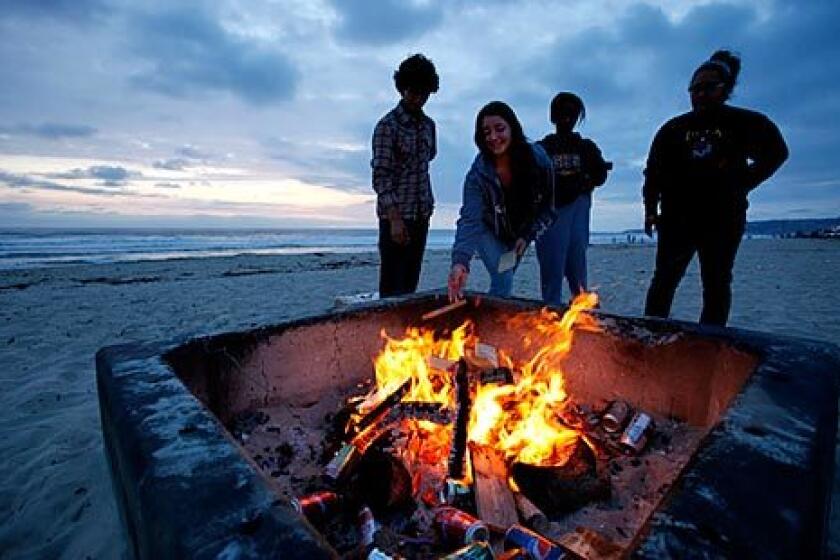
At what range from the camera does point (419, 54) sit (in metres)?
3.83

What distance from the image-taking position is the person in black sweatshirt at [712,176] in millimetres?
3311

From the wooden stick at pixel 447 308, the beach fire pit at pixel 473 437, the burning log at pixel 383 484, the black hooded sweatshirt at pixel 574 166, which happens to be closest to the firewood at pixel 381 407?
the beach fire pit at pixel 473 437

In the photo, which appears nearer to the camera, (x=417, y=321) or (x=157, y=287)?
(x=417, y=321)

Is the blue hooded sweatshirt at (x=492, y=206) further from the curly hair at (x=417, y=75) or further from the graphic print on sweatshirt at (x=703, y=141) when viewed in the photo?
the graphic print on sweatshirt at (x=703, y=141)

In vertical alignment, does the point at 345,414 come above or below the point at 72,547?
above

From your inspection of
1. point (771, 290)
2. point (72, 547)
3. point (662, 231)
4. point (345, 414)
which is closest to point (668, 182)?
point (662, 231)

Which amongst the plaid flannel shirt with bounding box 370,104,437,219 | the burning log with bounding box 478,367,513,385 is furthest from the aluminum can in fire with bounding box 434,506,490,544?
the plaid flannel shirt with bounding box 370,104,437,219

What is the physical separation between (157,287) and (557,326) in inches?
386

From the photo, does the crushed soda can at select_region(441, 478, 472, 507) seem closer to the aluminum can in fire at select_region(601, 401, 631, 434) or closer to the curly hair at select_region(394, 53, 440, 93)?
the aluminum can in fire at select_region(601, 401, 631, 434)

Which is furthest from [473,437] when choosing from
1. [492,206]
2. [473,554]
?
[492,206]

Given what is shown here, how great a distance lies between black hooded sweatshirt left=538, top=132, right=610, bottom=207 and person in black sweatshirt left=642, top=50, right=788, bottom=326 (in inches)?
28.4

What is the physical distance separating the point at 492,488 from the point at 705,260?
2.54 m

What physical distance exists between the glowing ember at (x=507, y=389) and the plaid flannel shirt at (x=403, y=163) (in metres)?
1.33

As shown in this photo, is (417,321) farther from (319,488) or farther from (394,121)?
(394,121)
